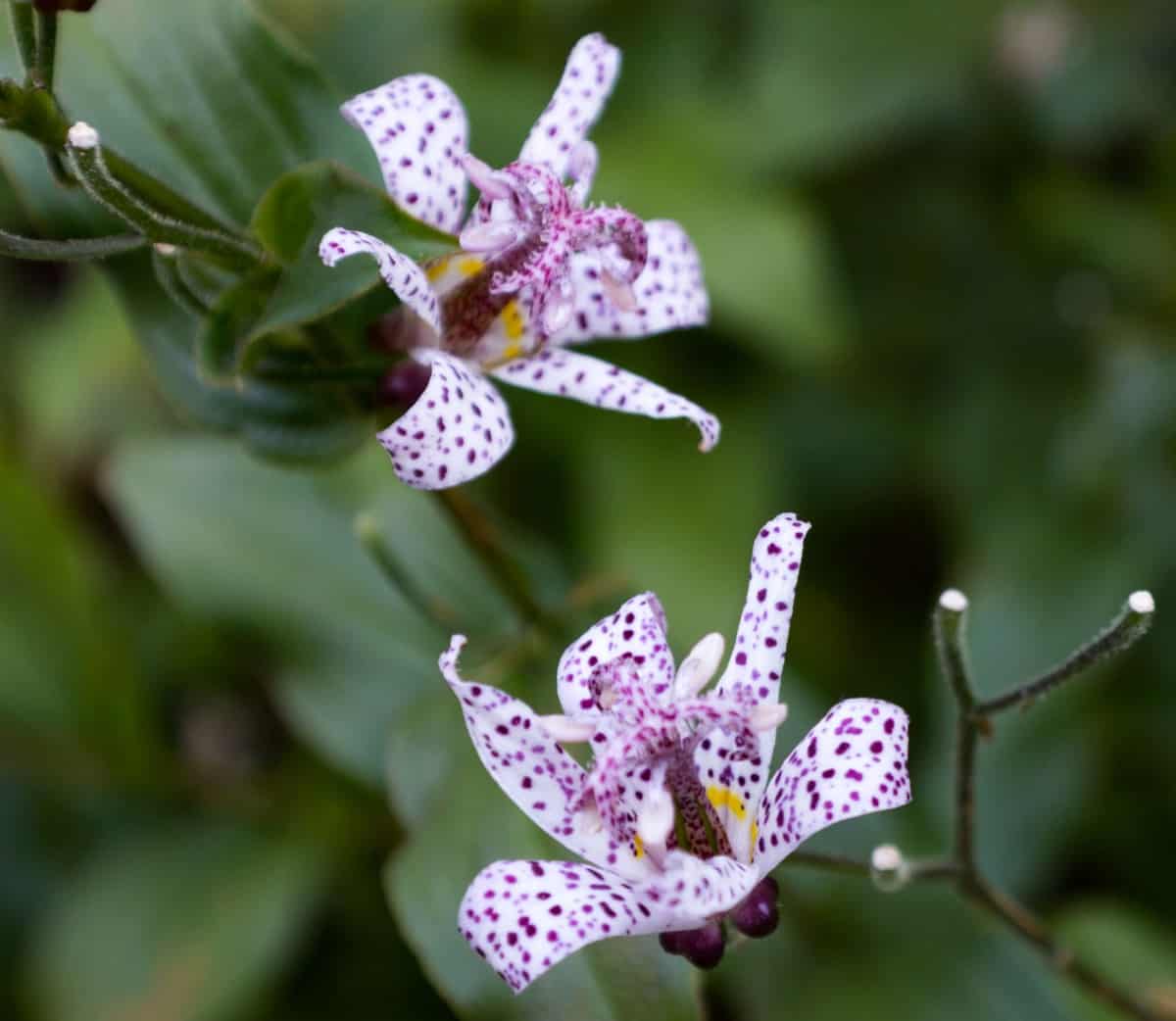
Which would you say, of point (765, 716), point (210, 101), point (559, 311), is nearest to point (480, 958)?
point (765, 716)

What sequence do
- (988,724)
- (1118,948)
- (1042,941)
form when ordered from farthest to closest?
(1118,948), (1042,941), (988,724)

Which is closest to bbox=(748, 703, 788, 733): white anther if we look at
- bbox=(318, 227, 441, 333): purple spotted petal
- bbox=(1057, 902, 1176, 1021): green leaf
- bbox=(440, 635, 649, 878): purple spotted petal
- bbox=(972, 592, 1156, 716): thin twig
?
bbox=(440, 635, 649, 878): purple spotted petal

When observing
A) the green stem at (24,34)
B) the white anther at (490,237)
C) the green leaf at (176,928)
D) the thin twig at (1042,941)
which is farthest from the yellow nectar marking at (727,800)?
the green leaf at (176,928)

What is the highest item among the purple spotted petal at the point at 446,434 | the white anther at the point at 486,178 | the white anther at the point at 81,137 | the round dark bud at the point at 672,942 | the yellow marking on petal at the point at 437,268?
the white anther at the point at 81,137

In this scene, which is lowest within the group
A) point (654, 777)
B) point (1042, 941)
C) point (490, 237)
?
point (1042, 941)

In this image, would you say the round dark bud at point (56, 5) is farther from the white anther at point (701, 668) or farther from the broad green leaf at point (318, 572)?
the broad green leaf at point (318, 572)

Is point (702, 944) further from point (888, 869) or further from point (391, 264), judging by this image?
point (391, 264)
